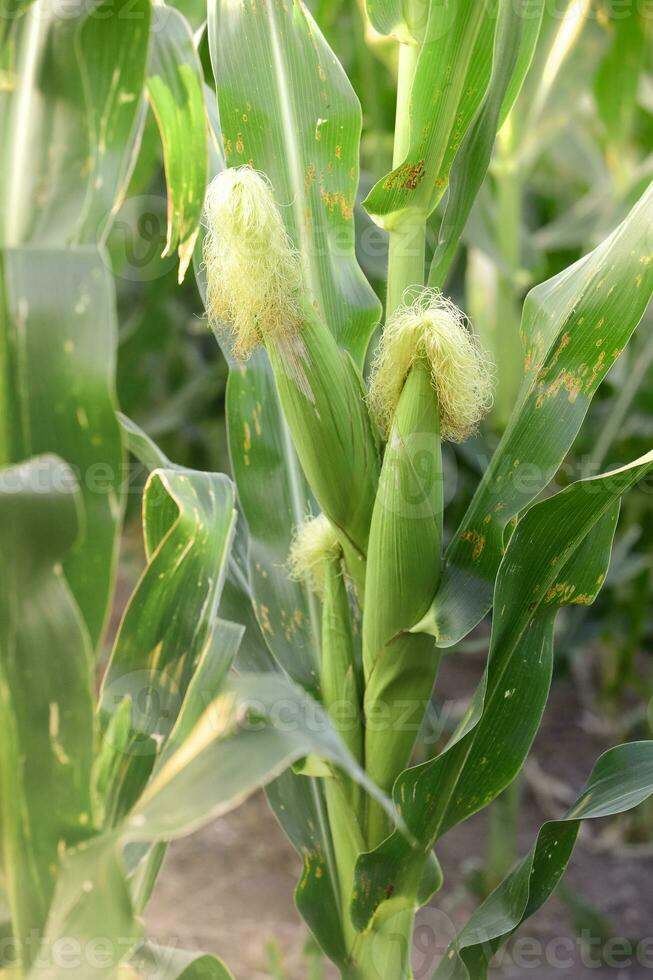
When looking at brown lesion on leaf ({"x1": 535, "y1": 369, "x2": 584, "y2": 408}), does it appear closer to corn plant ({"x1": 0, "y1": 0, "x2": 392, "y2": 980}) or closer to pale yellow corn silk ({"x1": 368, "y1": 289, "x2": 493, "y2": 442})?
pale yellow corn silk ({"x1": 368, "y1": 289, "x2": 493, "y2": 442})

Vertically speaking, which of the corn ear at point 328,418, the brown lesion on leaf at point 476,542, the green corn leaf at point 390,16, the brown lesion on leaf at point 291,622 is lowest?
the brown lesion on leaf at point 291,622

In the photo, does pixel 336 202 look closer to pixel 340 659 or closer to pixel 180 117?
pixel 180 117

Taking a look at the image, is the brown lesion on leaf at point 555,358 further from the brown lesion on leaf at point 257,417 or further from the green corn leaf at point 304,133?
the brown lesion on leaf at point 257,417

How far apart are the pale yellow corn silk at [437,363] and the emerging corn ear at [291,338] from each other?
0.02 m

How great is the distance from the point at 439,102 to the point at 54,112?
0.28m

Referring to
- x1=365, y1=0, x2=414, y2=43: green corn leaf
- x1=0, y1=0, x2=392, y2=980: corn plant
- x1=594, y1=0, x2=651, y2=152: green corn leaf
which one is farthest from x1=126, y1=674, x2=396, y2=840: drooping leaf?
x1=594, y1=0, x2=651, y2=152: green corn leaf

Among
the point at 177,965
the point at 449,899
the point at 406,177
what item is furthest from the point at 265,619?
the point at 449,899

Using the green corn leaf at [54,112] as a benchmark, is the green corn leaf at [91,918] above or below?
below

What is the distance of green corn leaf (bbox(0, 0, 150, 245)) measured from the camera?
1.91 feet

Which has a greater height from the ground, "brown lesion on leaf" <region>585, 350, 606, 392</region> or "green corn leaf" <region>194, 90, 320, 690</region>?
"brown lesion on leaf" <region>585, 350, 606, 392</region>

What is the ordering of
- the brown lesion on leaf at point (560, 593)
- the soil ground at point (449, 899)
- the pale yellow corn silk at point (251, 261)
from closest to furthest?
the pale yellow corn silk at point (251, 261), the brown lesion on leaf at point (560, 593), the soil ground at point (449, 899)

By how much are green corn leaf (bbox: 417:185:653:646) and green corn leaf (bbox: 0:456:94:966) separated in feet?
0.88

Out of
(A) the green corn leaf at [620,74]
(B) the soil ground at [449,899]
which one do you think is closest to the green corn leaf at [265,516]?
(B) the soil ground at [449,899]

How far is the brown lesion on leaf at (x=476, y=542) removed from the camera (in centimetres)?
74
